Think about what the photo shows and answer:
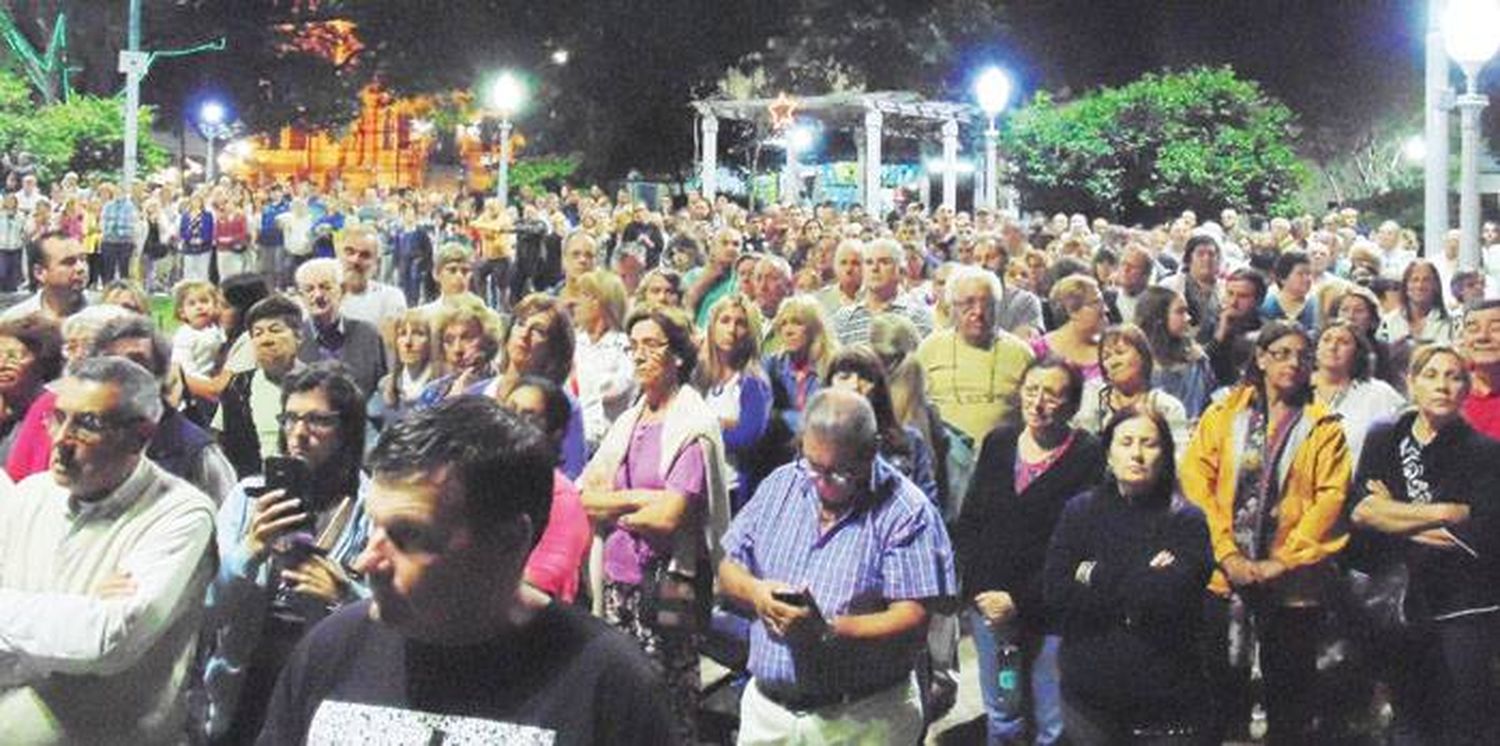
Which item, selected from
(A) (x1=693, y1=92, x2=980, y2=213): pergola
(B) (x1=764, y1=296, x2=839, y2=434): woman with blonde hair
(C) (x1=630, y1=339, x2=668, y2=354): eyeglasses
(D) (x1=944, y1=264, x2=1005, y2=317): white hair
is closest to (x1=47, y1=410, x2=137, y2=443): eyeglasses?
(C) (x1=630, y1=339, x2=668, y2=354): eyeglasses

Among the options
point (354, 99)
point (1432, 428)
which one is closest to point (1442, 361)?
point (1432, 428)

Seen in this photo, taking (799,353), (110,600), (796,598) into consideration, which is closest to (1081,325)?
(799,353)

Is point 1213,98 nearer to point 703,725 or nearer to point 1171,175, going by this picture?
point 1171,175

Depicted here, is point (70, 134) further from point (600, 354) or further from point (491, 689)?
point (491, 689)

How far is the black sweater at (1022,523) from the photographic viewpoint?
279 inches

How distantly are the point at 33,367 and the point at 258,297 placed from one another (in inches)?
119

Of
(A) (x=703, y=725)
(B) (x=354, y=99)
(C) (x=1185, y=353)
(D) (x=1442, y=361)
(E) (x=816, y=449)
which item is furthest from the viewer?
(B) (x=354, y=99)

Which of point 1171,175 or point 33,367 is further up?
point 1171,175

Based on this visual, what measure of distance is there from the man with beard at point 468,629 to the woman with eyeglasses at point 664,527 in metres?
3.75

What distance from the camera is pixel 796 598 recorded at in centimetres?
526

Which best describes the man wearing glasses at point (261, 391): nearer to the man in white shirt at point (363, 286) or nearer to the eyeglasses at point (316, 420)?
the man in white shirt at point (363, 286)

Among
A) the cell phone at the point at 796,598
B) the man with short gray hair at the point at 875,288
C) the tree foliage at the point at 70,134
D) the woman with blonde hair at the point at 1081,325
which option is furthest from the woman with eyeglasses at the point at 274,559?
the tree foliage at the point at 70,134

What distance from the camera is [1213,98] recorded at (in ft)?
104

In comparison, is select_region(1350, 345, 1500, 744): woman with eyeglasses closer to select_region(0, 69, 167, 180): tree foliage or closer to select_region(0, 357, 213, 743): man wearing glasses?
select_region(0, 357, 213, 743): man wearing glasses
